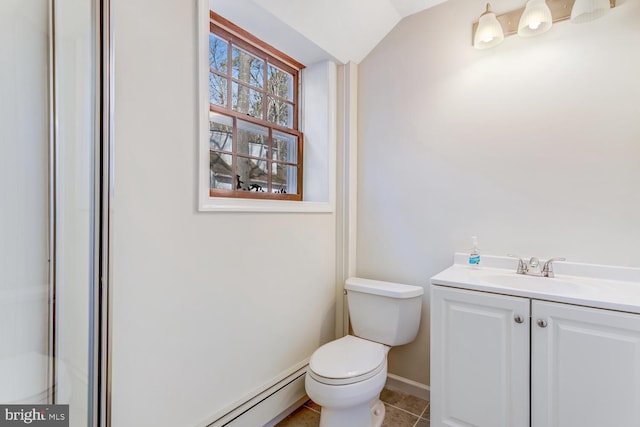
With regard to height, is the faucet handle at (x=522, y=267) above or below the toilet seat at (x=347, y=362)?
above

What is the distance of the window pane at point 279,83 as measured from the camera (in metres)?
1.94

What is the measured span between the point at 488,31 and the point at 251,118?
1323 millimetres

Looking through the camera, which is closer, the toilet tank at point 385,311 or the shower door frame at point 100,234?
the shower door frame at point 100,234

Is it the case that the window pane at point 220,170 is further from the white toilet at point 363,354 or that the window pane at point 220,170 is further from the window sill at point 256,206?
the white toilet at point 363,354

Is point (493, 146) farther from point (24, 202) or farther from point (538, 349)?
point (24, 202)

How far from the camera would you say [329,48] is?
74.6 inches

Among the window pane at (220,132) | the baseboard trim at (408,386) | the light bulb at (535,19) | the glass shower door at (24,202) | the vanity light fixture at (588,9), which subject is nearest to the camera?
the glass shower door at (24,202)

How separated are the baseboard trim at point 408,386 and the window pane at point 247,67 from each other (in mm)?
2039

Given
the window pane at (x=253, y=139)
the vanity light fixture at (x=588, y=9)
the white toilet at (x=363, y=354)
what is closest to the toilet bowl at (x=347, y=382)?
the white toilet at (x=363, y=354)

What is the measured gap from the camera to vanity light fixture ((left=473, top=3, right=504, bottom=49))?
1576mm

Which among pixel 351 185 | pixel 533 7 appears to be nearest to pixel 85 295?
pixel 351 185

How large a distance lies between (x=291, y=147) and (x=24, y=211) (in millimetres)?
1475

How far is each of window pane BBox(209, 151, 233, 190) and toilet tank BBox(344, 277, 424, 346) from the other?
0.95m

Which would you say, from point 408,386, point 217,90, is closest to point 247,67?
point 217,90
